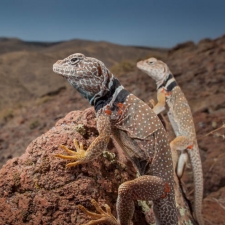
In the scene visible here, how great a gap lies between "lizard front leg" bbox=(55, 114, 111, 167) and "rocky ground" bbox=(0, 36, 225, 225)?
11 centimetres

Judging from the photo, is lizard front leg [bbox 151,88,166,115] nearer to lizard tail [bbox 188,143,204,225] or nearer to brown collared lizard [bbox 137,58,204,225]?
brown collared lizard [bbox 137,58,204,225]

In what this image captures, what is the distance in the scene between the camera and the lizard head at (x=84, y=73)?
2385 millimetres

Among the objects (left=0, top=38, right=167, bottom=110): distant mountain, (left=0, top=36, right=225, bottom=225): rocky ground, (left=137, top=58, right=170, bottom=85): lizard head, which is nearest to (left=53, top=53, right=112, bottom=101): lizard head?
(left=0, top=36, right=225, bottom=225): rocky ground

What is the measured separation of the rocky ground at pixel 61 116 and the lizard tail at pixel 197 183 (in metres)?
0.50

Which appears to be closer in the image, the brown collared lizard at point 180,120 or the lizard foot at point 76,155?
the lizard foot at point 76,155

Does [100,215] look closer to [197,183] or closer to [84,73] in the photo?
[84,73]

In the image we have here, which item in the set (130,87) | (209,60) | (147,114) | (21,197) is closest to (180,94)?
(147,114)

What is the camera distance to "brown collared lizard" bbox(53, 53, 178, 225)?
7.80 ft

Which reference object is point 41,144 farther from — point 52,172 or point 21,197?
point 21,197

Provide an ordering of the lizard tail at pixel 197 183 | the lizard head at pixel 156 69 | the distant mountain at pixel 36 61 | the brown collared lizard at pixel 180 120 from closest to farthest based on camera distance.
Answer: the lizard tail at pixel 197 183, the brown collared lizard at pixel 180 120, the lizard head at pixel 156 69, the distant mountain at pixel 36 61

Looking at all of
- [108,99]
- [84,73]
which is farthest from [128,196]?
[84,73]

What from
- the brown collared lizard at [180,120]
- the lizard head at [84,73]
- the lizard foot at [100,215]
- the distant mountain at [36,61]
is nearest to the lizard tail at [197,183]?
the brown collared lizard at [180,120]

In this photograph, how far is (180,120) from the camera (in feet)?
14.5

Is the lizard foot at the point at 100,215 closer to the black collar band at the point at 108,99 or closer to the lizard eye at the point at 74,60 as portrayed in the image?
the black collar band at the point at 108,99
